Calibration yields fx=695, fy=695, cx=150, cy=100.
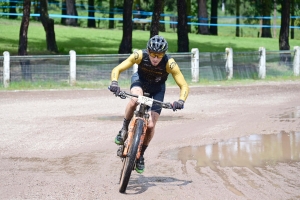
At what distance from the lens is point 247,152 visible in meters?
12.1

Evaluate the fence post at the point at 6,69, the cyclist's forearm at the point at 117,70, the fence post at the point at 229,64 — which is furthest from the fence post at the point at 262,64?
the cyclist's forearm at the point at 117,70

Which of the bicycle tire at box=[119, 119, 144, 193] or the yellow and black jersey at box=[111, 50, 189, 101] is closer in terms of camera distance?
the bicycle tire at box=[119, 119, 144, 193]

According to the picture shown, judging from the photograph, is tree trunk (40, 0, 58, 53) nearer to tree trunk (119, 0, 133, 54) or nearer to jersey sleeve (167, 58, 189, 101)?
tree trunk (119, 0, 133, 54)

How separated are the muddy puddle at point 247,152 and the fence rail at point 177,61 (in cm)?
1174

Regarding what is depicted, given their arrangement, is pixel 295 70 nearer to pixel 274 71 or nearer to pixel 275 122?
pixel 274 71

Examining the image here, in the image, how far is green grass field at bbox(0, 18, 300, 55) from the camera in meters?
37.6

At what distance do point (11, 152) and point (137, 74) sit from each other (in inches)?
142

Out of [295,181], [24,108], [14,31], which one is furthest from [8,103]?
[14,31]

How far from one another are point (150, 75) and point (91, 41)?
33652mm

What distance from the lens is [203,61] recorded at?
1054 inches

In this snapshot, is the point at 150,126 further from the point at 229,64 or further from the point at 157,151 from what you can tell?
the point at 229,64

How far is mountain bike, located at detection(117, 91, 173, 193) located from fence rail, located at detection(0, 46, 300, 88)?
15430 mm

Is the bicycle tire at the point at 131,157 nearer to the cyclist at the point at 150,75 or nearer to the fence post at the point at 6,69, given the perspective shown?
the cyclist at the point at 150,75

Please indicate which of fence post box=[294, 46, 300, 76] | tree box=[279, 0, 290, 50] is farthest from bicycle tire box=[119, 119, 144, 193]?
tree box=[279, 0, 290, 50]
